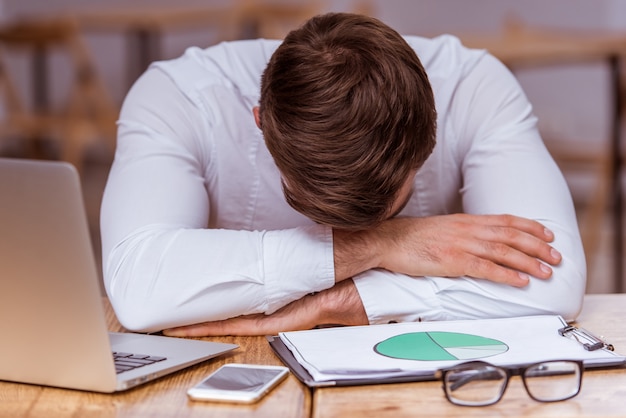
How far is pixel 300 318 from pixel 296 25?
1598 millimetres

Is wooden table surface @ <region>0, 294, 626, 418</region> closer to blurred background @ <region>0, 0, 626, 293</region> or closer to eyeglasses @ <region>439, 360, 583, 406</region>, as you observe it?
eyeglasses @ <region>439, 360, 583, 406</region>

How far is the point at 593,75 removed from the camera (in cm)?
570

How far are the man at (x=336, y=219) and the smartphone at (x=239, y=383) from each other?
20cm

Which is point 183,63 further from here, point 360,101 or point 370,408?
point 370,408

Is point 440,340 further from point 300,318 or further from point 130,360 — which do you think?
point 130,360

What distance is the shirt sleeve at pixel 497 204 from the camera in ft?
4.06

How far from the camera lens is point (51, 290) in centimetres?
89

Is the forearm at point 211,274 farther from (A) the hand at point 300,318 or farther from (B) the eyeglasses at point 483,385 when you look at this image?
(B) the eyeglasses at point 483,385

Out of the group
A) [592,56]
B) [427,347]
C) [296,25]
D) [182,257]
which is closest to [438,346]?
[427,347]

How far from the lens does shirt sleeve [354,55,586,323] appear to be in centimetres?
124

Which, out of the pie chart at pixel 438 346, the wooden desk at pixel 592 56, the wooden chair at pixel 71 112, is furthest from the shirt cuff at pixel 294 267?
the wooden chair at pixel 71 112

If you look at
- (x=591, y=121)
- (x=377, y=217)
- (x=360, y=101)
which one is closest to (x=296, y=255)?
(x=377, y=217)

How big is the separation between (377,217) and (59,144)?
630cm

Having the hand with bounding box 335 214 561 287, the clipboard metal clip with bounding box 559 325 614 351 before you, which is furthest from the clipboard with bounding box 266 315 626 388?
the hand with bounding box 335 214 561 287
